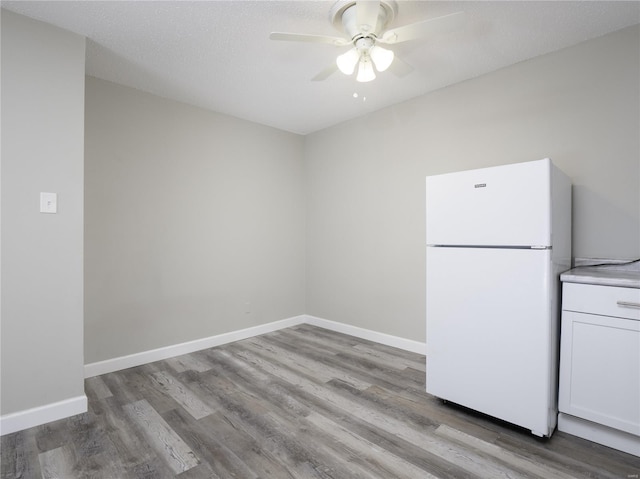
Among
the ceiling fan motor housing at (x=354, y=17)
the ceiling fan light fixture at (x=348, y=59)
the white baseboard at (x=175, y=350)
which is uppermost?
the ceiling fan motor housing at (x=354, y=17)

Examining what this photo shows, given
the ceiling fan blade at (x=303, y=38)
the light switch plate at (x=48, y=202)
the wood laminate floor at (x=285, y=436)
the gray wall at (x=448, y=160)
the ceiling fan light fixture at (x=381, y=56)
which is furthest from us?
the gray wall at (x=448, y=160)

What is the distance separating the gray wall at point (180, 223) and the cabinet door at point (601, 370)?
9.32 ft

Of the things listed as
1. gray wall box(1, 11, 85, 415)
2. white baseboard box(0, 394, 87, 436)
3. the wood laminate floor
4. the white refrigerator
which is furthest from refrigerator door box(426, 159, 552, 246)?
white baseboard box(0, 394, 87, 436)

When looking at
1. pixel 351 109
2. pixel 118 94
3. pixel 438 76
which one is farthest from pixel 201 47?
pixel 438 76

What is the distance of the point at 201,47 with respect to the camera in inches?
88.0

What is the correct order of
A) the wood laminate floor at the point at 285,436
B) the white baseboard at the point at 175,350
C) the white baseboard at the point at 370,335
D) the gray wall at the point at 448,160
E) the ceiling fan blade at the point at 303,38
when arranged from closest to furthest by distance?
the wood laminate floor at the point at 285,436, the ceiling fan blade at the point at 303,38, the gray wall at the point at 448,160, the white baseboard at the point at 175,350, the white baseboard at the point at 370,335

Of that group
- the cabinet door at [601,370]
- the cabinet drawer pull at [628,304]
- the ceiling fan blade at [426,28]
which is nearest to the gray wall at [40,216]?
the ceiling fan blade at [426,28]

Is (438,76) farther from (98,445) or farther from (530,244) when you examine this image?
(98,445)

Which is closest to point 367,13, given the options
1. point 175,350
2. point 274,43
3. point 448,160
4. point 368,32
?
point 368,32

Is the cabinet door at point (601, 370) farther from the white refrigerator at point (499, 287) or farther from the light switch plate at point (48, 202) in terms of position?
the light switch plate at point (48, 202)

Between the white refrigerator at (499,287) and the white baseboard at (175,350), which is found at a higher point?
the white refrigerator at (499,287)

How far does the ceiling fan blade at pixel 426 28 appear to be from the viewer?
5.14 ft

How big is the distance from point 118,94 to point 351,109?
2102 mm

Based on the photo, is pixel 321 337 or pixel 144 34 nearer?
pixel 144 34
